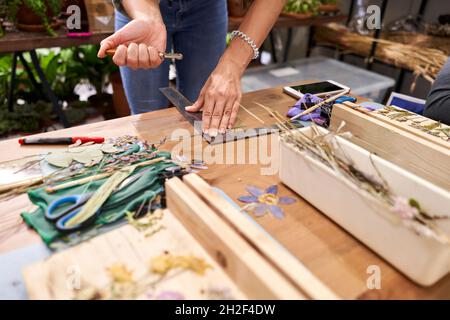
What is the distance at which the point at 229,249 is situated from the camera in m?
0.51

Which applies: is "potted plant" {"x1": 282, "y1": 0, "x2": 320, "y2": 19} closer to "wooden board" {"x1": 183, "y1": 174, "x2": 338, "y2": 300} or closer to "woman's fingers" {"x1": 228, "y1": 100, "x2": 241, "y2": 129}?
"woman's fingers" {"x1": 228, "y1": 100, "x2": 241, "y2": 129}


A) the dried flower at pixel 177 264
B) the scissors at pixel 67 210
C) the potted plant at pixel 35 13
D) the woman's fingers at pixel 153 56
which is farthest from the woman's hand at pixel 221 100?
the potted plant at pixel 35 13

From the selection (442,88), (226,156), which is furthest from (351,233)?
(442,88)

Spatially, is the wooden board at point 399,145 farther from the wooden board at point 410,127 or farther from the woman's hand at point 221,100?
the woman's hand at point 221,100

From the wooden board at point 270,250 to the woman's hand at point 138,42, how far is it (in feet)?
1.53

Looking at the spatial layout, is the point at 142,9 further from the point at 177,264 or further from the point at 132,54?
the point at 177,264

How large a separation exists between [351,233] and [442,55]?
7.03ft

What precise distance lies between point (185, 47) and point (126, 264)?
0.97 m

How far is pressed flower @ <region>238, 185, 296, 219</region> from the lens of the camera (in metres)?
0.69

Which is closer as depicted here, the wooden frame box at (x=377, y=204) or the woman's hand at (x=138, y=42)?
the wooden frame box at (x=377, y=204)

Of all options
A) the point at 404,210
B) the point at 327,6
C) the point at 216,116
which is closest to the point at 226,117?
the point at 216,116

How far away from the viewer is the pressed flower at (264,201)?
69cm

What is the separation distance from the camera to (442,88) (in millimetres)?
1068
